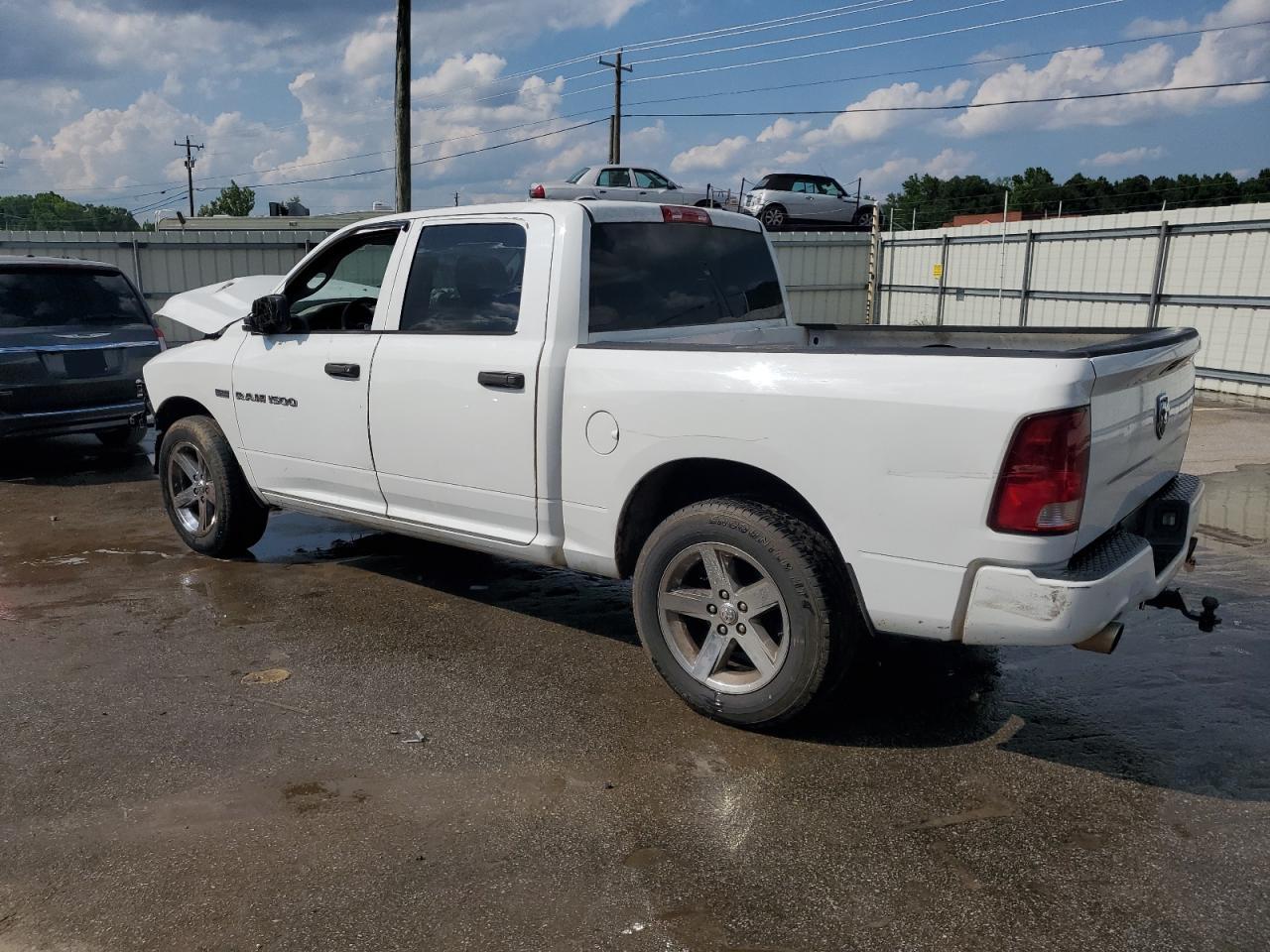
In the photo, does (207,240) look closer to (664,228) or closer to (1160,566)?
(664,228)

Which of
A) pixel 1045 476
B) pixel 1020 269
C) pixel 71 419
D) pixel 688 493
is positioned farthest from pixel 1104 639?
pixel 1020 269

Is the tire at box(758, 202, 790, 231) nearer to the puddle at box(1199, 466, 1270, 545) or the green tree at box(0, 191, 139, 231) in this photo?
the puddle at box(1199, 466, 1270, 545)

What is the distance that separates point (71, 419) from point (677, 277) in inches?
241

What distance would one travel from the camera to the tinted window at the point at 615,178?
934 inches

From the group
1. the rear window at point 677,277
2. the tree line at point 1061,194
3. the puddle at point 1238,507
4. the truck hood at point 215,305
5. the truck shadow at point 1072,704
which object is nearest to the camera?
the truck shadow at point 1072,704

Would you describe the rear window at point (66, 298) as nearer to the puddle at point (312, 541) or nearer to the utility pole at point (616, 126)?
the puddle at point (312, 541)

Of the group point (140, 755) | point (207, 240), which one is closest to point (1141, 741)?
point (140, 755)

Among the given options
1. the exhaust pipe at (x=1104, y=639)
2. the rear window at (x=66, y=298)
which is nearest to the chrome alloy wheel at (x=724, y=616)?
the exhaust pipe at (x=1104, y=639)

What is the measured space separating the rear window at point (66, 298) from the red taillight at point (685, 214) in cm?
624

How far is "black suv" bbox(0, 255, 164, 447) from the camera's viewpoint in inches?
318

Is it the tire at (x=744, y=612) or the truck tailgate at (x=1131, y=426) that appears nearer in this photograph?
the truck tailgate at (x=1131, y=426)

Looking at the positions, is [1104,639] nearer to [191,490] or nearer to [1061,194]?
[191,490]

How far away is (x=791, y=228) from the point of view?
27.4m

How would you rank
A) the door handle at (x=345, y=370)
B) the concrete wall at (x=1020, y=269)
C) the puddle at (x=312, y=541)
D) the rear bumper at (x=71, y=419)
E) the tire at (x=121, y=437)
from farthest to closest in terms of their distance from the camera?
the concrete wall at (x=1020, y=269), the tire at (x=121, y=437), the rear bumper at (x=71, y=419), the puddle at (x=312, y=541), the door handle at (x=345, y=370)
